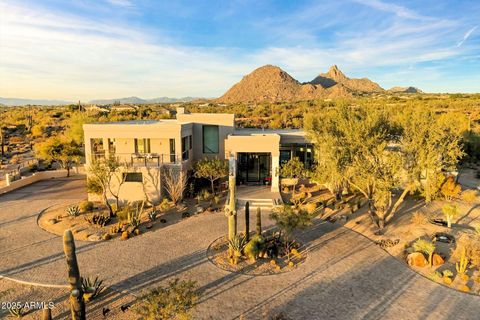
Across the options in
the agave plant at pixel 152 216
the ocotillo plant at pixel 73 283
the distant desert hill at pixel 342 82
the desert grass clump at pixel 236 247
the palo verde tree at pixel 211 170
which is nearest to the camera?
the ocotillo plant at pixel 73 283

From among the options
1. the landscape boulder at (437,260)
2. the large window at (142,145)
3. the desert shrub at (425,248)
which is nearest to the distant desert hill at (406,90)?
the large window at (142,145)

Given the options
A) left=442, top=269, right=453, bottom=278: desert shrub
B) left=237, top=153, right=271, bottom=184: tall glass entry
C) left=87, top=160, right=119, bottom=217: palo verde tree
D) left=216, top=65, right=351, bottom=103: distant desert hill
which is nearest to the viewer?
left=442, top=269, right=453, bottom=278: desert shrub

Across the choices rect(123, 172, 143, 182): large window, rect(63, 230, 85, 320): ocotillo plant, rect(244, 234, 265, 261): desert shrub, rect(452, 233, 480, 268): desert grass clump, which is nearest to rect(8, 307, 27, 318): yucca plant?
rect(63, 230, 85, 320): ocotillo plant

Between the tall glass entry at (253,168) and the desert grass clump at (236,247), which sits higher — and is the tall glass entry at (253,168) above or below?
above

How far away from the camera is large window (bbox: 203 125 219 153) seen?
96.8ft

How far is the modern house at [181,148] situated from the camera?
23062mm

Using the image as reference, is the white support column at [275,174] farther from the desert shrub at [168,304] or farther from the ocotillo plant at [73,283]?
the ocotillo plant at [73,283]

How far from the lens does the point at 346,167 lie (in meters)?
19.4

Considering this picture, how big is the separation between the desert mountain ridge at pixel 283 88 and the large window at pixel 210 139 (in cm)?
9993

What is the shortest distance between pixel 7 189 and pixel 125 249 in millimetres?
17353

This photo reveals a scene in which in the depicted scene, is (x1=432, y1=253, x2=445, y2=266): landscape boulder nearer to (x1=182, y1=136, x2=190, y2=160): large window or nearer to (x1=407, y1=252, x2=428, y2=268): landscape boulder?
(x1=407, y1=252, x2=428, y2=268): landscape boulder

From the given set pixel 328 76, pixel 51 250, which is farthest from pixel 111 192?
pixel 328 76

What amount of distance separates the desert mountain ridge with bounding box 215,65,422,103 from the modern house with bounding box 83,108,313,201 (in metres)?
99.8

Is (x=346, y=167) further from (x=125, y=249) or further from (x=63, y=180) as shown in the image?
(x=63, y=180)
